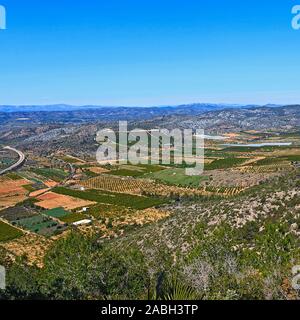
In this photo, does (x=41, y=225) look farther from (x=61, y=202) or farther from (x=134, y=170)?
(x=134, y=170)

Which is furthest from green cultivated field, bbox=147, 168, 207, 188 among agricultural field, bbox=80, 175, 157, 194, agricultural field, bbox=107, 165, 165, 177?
agricultural field, bbox=80, 175, 157, 194

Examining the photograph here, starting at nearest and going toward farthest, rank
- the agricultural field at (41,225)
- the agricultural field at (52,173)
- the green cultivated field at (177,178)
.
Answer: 1. the agricultural field at (41,225)
2. the green cultivated field at (177,178)
3. the agricultural field at (52,173)

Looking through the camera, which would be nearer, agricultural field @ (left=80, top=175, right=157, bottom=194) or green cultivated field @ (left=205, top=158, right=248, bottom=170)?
agricultural field @ (left=80, top=175, right=157, bottom=194)

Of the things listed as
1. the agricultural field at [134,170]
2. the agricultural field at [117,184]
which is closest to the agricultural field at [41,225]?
the agricultural field at [117,184]

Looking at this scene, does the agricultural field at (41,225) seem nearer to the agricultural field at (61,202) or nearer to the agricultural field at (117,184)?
the agricultural field at (61,202)

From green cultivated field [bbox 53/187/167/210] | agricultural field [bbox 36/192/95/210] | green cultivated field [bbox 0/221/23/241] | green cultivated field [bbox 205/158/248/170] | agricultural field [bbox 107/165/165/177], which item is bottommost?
green cultivated field [bbox 0/221/23/241]

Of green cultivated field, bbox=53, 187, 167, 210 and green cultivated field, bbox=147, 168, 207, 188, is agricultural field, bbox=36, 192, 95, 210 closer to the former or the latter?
green cultivated field, bbox=53, 187, 167, 210

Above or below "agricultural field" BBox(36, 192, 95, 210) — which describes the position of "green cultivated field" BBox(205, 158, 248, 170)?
above

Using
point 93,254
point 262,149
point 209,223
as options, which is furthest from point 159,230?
point 262,149

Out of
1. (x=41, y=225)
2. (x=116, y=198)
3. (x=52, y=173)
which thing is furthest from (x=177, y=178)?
(x=41, y=225)

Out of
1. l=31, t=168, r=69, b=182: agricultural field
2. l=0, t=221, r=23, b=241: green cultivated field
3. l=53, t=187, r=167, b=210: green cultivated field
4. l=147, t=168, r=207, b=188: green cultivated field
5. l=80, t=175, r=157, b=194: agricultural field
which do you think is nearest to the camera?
l=0, t=221, r=23, b=241: green cultivated field
